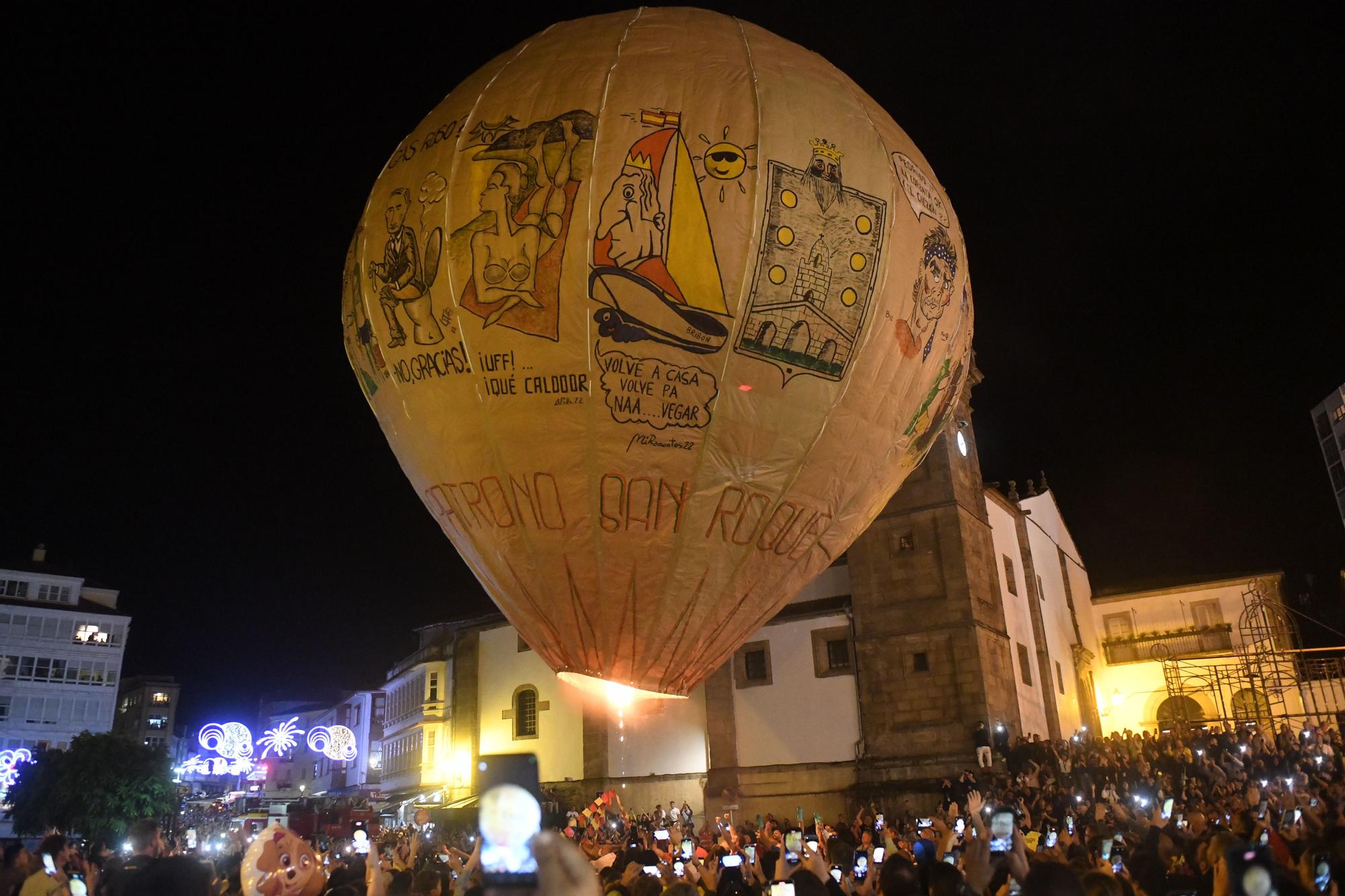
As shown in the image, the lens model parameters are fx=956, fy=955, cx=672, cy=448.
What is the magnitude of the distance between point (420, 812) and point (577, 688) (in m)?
32.5

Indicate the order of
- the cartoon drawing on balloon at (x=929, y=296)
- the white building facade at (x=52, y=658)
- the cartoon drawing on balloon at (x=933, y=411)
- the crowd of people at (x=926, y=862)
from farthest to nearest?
1. the white building facade at (x=52, y=658)
2. the cartoon drawing on balloon at (x=933, y=411)
3. the cartoon drawing on balloon at (x=929, y=296)
4. the crowd of people at (x=926, y=862)

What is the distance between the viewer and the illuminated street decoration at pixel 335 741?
42250 mm

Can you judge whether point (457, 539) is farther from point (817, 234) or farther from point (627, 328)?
point (817, 234)

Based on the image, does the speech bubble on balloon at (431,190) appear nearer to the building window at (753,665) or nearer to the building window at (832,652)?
the building window at (832,652)

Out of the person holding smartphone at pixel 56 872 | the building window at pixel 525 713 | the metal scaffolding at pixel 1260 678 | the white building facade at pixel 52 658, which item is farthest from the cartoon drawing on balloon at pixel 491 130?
the white building facade at pixel 52 658

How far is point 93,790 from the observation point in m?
37.0

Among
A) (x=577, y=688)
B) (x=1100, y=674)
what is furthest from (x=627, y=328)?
(x=1100, y=674)

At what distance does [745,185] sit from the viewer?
9.14 metres

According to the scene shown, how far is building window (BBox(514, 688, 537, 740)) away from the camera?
38.5 meters

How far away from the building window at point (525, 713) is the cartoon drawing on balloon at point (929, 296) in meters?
31.5

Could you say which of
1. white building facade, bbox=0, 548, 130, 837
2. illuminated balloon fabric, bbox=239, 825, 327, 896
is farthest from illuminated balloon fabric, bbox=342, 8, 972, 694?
white building facade, bbox=0, 548, 130, 837

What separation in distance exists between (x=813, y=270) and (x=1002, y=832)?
531 cm

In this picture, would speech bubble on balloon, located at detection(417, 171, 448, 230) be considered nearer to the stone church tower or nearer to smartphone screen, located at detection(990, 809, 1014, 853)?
smartphone screen, located at detection(990, 809, 1014, 853)

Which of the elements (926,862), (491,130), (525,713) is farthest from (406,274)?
(525,713)
